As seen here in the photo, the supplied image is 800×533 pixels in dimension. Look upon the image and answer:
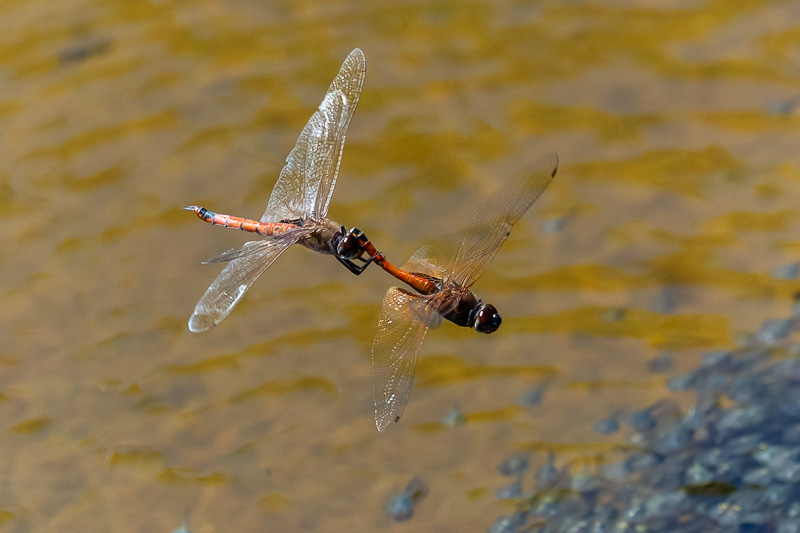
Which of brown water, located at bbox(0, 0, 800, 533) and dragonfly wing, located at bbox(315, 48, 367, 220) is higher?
dragonfly wing, located at bbox(315, 48, 367, 220)

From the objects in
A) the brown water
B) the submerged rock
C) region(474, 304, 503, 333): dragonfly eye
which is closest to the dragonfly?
region(474, 304, 503, 333): dragonfly eye

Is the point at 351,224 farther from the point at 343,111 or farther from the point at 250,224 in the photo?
the point at 343,111

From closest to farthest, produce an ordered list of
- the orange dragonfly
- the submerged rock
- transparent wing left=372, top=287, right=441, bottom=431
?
transparent wing left=372, top=287, right=441, bottom=431 → the orange dragonfly → the submerged rock

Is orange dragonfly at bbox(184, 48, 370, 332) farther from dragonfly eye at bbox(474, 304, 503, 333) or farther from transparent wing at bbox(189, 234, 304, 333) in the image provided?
dragonfly eye at bbox(474, 304, 503, 333)

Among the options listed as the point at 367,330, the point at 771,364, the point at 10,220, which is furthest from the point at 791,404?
the point at 10,220

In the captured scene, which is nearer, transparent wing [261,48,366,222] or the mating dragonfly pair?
the mating dragonfly pair
